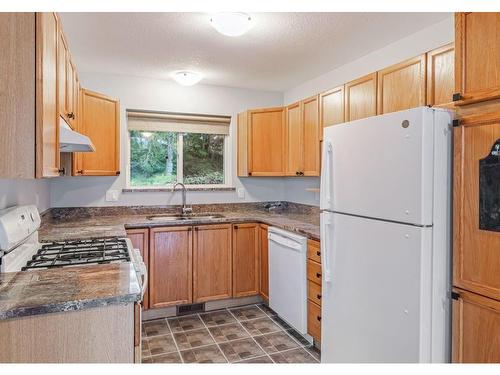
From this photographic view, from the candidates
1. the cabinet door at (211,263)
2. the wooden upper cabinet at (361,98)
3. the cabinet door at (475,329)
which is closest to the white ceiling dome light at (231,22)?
the wooden upper cabinet at (361,98)

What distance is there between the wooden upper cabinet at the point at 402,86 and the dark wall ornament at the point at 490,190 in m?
0.77

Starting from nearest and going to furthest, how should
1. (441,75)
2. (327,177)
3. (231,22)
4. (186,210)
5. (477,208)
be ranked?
(477,208)
(441,75)
(231,22)
(327,177)
(186,210)

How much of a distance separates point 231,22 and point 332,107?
1203 millimetres

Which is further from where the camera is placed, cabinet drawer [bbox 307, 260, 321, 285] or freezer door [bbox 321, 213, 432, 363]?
cabinet drawer [bbox 307, 260, 321, 285]

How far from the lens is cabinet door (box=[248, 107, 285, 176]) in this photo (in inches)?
149

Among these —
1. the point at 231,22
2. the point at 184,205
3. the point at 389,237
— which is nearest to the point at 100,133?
the point at 184,205

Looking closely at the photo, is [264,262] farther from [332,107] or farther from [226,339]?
[332,107]

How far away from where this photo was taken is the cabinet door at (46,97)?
130cm

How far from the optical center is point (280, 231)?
9.94 feet

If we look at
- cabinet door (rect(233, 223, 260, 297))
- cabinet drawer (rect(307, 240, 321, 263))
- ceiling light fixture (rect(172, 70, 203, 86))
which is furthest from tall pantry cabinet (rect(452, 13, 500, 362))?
ceiling light fixture (rect(172, 70, 203, 86))

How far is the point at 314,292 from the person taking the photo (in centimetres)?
259

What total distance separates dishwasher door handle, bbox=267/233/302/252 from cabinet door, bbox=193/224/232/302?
47 cm

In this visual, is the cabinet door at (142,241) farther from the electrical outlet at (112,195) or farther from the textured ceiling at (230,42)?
the textured ceiling at (230,42)

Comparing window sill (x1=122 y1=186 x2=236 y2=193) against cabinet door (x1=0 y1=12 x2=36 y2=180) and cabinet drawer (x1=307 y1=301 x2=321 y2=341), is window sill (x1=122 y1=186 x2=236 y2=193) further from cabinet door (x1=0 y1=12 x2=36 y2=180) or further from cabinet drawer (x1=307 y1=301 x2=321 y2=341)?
cabinet door (x1=0 y1=12 x2=36 y2=180)
